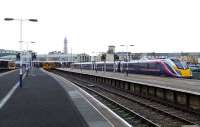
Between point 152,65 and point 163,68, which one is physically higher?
point 152,65

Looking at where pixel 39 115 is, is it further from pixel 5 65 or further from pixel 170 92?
pixel 5 65

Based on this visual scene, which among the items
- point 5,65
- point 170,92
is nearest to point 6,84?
point 170,92

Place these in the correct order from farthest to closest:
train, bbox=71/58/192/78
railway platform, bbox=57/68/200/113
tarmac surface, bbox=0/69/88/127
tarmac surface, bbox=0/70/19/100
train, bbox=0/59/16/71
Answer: train, bbox=0/59/16/71 < train, bbox=71/58/192/78 < tarmac surface, bbox=0/70/19/100 < railway platform, bbox=57/68/200/113 < tarmac surface, bbox=0/69/88/127

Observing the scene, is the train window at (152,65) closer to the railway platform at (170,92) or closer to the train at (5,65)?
the railway platform at (170,92)

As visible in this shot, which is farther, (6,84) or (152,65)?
(152,65)

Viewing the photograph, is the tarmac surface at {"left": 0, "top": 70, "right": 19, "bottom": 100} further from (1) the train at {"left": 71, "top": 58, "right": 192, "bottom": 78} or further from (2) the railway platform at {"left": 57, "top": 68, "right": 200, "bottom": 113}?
(1) the train at {"left": 71, "top": 58, "right": 192, "bottom": 78}

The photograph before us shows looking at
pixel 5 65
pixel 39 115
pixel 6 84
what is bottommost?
pixel 6 84

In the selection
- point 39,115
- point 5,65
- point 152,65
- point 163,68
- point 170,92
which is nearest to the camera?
point 39,115

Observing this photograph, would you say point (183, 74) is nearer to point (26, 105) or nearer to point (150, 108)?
point (150, 108)

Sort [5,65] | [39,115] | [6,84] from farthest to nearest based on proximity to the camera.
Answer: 1. [5,65]
2. [6,84]
3. [39,115]

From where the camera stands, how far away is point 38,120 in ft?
48.1

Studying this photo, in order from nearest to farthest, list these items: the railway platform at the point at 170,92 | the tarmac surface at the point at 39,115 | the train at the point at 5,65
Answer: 1. the tarmac surface at the point at 39,115
2. the railway platform at the point at 170,92
3. the train at the point at 5,65

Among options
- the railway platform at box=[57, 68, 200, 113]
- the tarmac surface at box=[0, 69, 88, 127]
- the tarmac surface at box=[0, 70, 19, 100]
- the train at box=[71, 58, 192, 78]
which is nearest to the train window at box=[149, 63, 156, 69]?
the train at box=[71, 58, 192, 78]

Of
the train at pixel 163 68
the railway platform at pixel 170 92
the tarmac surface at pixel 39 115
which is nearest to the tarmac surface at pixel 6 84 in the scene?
the tarmac surface at pixel 39 115
